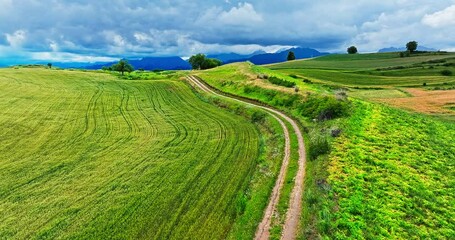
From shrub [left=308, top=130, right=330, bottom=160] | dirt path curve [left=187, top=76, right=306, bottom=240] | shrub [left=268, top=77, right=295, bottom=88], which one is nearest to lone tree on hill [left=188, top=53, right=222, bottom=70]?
shrub [left=268, top=77, right=295, bottom=88]

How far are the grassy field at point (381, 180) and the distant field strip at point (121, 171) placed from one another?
5098 mm

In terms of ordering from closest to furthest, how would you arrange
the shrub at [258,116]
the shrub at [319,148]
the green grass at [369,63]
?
the shrub at [319,148] < the shrub at [258,116] < the green grass at [369,63]

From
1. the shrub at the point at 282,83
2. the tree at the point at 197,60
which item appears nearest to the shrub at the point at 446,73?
the shrub at the point at 282,83

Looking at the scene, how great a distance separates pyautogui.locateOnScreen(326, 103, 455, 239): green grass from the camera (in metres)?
16.9

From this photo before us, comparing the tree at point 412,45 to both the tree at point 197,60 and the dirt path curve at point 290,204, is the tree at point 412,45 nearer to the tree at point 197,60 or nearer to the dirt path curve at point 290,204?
the tree at point 197,60

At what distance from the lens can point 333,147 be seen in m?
27.2

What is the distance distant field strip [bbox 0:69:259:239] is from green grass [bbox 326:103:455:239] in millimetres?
6368

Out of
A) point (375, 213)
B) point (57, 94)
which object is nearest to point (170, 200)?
point (375, 213)

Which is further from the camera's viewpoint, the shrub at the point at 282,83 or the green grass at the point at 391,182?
the shrub at the point at 282,83

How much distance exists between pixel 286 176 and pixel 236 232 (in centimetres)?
795

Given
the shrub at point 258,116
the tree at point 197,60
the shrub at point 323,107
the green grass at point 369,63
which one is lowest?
the shrub at point 258,116

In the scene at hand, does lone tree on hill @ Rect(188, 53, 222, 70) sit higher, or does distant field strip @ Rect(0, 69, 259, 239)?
lone tree on hill @ Rect(188, 53, 222, 70)

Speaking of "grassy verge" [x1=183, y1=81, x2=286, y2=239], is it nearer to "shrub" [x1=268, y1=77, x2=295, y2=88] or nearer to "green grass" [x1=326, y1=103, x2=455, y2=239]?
"green grass" [x1=326, y1=103, x2=455, y2=239]

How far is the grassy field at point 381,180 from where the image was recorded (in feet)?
55.1
